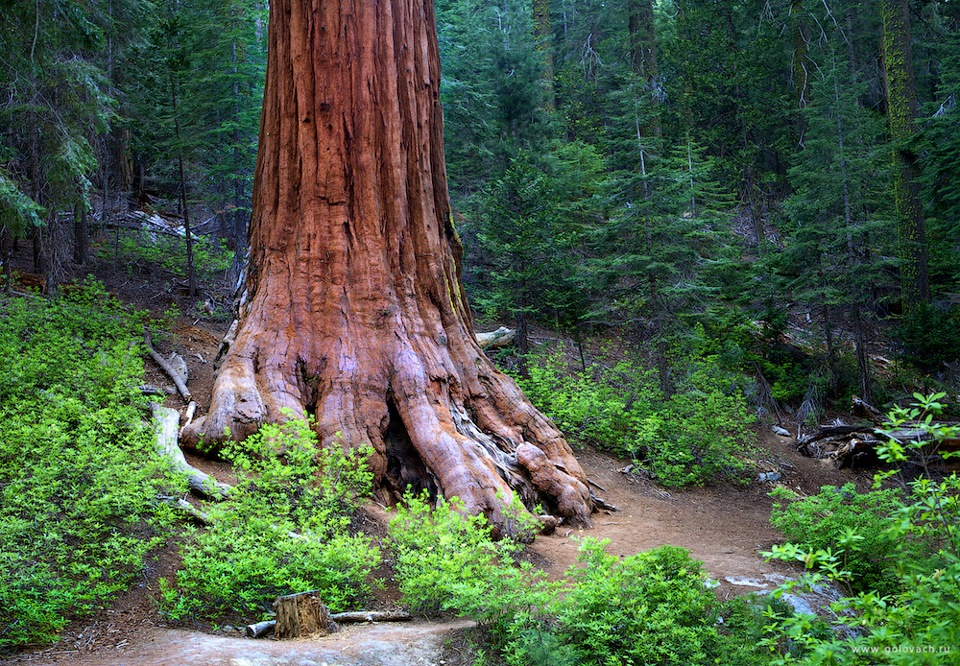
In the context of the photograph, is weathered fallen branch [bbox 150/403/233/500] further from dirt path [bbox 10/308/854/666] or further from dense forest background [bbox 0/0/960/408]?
dense forest background [bbox 0/0/960/408]

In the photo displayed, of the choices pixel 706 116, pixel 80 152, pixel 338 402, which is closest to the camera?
pixel 338 402

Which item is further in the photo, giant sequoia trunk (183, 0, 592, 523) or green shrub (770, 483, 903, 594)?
giant sequoia trunk (183, 0, 592, 523)

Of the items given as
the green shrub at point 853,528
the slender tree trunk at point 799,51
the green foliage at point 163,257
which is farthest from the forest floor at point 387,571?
the slender tree trunk at point 799,51

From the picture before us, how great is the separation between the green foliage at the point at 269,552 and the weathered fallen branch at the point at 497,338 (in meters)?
7.57

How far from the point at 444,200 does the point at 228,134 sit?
7.32 m

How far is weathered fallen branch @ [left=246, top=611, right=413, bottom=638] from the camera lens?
14.5 ft

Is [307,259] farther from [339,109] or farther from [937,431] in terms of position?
[937,431]

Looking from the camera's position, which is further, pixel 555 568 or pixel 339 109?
pixel 339 109

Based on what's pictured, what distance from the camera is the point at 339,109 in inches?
329

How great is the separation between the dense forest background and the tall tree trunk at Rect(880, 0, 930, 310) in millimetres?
53

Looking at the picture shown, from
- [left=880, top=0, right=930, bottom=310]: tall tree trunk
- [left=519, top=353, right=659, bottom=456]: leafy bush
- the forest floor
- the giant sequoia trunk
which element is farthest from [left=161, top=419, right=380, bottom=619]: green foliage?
[left=880, top=0, right=930, bottom=310]: tall tree trunk

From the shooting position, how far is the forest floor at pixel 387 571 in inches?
155

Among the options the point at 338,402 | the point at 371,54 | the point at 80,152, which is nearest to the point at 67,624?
the point at 338,402

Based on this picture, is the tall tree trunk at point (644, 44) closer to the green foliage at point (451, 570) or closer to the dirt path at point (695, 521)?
the dirt path at point (695, 521)
